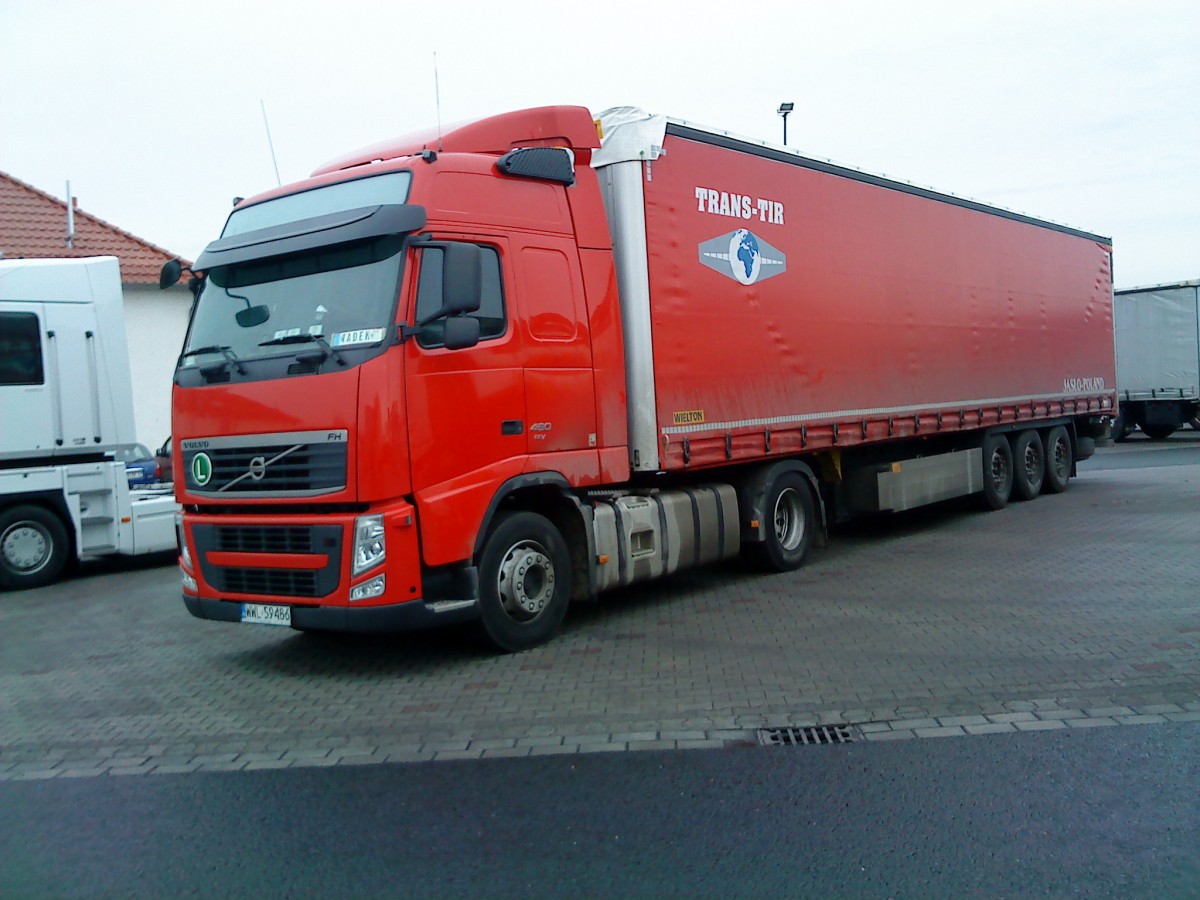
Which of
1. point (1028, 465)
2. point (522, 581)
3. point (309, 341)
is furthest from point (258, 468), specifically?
point (1028, 465)

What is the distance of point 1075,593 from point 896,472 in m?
3.85

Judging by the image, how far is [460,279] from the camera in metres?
7.11

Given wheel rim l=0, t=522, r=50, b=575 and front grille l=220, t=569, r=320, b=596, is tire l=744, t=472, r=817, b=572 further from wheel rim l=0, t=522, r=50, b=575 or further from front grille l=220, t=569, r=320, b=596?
wheel rim l=0, t=522, r=50, b=575

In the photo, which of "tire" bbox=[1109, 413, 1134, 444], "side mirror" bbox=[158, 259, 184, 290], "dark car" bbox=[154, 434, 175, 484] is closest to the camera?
"side mirror" bbox=[158, 259, 184, 290]

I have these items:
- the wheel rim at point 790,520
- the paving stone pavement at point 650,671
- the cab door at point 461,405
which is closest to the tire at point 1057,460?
the paving stone pavement at point 650,671

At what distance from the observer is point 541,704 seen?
6660 millimetres

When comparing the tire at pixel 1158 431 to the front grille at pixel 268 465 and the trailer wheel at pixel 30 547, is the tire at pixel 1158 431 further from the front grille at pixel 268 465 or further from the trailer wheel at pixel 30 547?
the front grille at pixel 268 465

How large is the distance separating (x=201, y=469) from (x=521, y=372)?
229 cm

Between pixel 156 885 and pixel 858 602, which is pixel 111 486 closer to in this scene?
pixel 858 602

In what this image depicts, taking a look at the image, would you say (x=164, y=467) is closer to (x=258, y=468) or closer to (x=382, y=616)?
(x=258, y=468)

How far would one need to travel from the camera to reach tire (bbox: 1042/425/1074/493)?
56.1ft

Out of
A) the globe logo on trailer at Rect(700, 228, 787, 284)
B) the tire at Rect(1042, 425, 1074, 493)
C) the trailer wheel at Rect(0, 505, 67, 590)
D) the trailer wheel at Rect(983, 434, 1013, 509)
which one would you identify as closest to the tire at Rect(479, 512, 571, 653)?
the globe logo on trailer at Rect(700, 228, 787, 284)

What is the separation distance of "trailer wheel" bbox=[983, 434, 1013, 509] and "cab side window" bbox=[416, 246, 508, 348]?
9.41m

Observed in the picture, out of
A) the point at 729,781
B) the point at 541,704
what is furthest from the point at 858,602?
the point at 729,781
